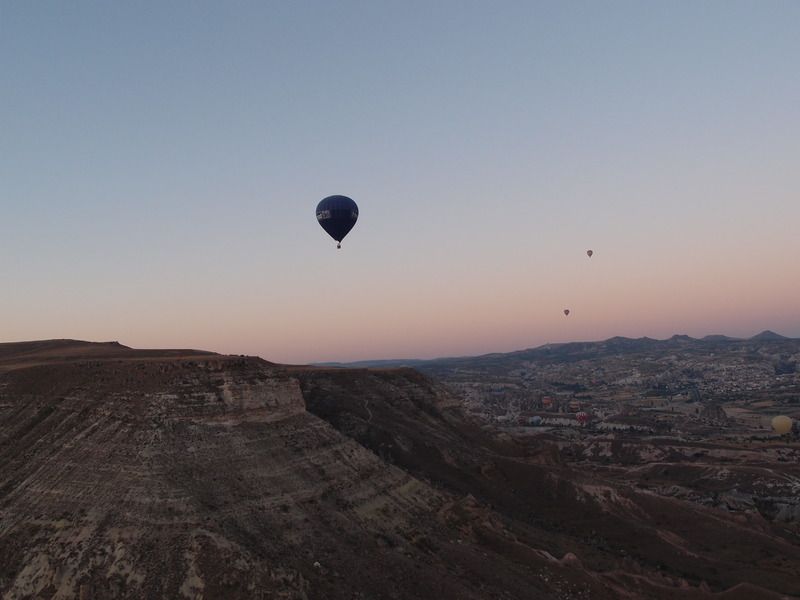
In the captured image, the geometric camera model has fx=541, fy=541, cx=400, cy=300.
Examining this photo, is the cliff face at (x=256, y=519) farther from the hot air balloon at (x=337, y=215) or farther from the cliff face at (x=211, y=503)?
the hot air balloon at (x=337, y=215)

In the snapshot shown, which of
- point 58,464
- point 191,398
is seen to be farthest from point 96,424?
point 191,398

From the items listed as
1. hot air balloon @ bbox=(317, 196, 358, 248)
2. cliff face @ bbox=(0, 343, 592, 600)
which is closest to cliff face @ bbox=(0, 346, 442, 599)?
cliff face @ bbox=(0, 343, 592, 600)

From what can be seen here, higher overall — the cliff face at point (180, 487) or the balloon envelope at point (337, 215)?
the balloon envelope at point (337, 215)

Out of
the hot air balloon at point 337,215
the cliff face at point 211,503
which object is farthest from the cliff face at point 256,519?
the hot air balloon at point 337,215

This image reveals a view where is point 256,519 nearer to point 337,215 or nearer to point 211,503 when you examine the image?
point 211,503

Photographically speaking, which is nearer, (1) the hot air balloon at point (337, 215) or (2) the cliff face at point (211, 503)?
(2) the cliff face at point (211, 503)

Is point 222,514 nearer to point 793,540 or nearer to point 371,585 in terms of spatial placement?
point 371,585

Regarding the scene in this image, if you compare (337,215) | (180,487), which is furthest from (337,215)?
(180,487)

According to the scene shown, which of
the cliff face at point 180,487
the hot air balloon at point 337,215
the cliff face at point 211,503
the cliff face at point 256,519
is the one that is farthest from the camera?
the hot air balloon at point 337,215
